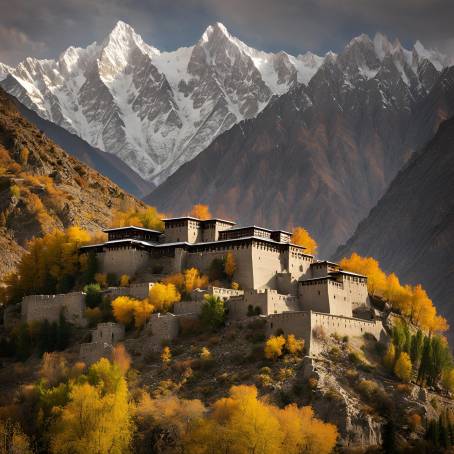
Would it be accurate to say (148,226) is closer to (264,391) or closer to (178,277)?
(178,277)

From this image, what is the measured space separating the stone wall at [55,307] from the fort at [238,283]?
0.27ft

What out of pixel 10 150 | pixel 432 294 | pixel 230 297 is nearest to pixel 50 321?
pixel 230 297

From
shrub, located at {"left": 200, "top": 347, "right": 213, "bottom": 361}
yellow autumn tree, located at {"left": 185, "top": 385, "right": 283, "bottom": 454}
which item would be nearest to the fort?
shrub, located at {"left": 200, "top": 347, "right": 213, "bottom": 361}

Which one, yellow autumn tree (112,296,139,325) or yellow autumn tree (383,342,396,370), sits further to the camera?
yellow autumn tree (112,296,139,325)

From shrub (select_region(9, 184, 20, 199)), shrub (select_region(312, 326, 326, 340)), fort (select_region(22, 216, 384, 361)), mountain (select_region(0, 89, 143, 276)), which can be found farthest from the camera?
shrub (select_region(9, 184, 20, 199))

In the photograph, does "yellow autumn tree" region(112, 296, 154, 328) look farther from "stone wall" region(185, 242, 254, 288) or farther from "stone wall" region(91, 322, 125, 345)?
"stone wall" region(185, 242, 254, 288)

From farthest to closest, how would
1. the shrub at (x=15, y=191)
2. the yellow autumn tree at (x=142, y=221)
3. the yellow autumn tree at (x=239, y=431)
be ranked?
the shrub at (x=15, y=191) < the yellow autumn tree at (x=142, y=221) < the yellow autumn tree at (x=239, y=431)

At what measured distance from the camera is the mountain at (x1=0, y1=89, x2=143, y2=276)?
117706 millimetres

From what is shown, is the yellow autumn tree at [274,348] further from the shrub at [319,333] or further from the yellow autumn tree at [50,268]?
the yellow autumn tree at [50,268]

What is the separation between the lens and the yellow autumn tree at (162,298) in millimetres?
81250

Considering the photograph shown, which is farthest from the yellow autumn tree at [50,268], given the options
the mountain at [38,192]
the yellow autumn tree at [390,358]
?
the yellow autumn tree at [390,358]

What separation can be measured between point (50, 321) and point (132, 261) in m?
9.30

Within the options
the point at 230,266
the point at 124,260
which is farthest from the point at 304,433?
the point at 124,260

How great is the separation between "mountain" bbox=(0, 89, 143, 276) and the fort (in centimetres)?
2396
